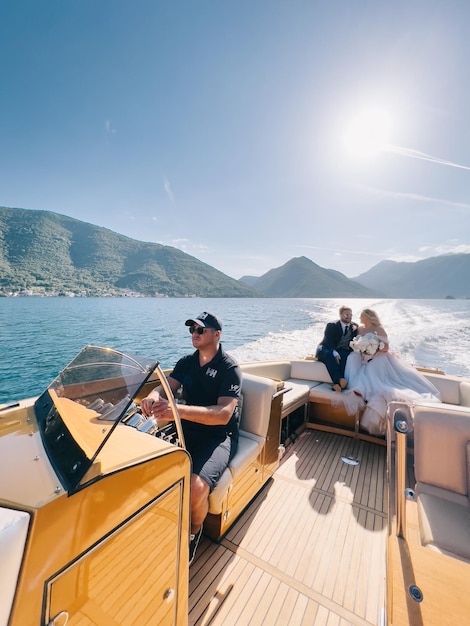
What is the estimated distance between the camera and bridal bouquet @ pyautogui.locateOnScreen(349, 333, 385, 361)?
3.63 metres

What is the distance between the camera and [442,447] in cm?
150

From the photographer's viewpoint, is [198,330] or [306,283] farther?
[306,283]

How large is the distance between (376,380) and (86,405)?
3382 millimetres

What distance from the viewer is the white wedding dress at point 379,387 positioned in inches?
122

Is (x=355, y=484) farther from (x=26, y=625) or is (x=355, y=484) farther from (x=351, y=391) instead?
(x=26, y=625)

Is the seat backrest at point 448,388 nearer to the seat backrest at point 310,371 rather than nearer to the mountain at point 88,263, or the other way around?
the seat backrest at point 310,371

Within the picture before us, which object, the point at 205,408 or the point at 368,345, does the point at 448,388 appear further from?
the point at 205,408

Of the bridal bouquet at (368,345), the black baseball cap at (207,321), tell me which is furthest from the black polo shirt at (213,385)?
the bridal bouquet at (368,345)

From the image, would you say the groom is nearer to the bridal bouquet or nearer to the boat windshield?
the bridal bouquet

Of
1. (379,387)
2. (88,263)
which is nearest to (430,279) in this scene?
(88,263)

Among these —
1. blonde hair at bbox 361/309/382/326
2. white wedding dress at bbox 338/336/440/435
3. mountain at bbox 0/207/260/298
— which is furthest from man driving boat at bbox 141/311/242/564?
mountain at bbox 0/207/260/298

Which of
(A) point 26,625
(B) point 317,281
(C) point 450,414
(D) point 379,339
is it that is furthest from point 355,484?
(B) point 317,281

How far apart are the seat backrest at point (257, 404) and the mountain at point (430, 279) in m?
147

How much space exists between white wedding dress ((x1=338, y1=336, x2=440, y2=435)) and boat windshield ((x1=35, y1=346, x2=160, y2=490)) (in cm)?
289
